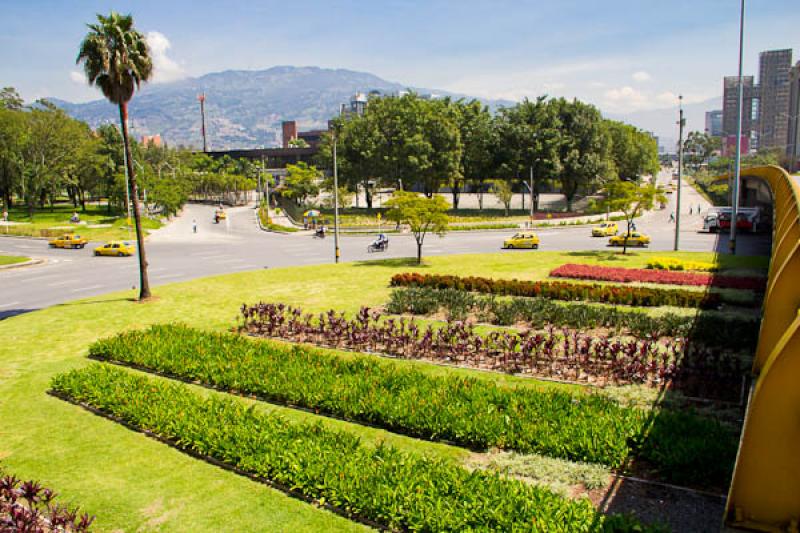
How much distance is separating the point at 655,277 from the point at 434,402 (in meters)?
19.0

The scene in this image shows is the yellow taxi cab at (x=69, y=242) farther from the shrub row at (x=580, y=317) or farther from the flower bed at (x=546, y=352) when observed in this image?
the shrub row at (x=580, y=317)

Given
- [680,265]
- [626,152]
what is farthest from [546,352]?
[626,152]

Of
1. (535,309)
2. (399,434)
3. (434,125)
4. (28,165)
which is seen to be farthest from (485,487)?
(28,165)

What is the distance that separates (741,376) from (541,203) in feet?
268

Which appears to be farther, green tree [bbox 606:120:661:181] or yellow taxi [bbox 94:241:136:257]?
green tree [bbox 606:120:661:181]

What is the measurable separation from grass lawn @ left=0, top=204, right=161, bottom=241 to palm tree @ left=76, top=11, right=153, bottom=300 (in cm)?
3603

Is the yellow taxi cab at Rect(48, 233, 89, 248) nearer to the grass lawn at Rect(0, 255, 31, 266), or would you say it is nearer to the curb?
the grass lawn at Rect(0, 255, 31, 266)

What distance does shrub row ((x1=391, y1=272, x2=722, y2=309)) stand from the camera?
22.8 m

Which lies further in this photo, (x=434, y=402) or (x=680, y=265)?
(x=680, y=265)

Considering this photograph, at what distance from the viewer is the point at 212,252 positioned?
158 ft

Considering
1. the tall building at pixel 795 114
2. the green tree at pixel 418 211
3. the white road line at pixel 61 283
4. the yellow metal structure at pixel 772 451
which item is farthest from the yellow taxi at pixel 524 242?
the tall building at pixel 795 114

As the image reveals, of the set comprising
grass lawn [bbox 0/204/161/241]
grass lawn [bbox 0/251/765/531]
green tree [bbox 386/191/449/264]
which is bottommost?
grass lawn [bbox 0/251/765/531]

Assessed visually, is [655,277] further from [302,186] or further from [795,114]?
[795,114]

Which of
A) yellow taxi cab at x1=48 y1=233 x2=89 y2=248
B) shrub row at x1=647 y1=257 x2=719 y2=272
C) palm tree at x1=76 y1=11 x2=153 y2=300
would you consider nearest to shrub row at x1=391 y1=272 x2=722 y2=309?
shrub row at x1=647 y1=257 x2=719 y2=272
